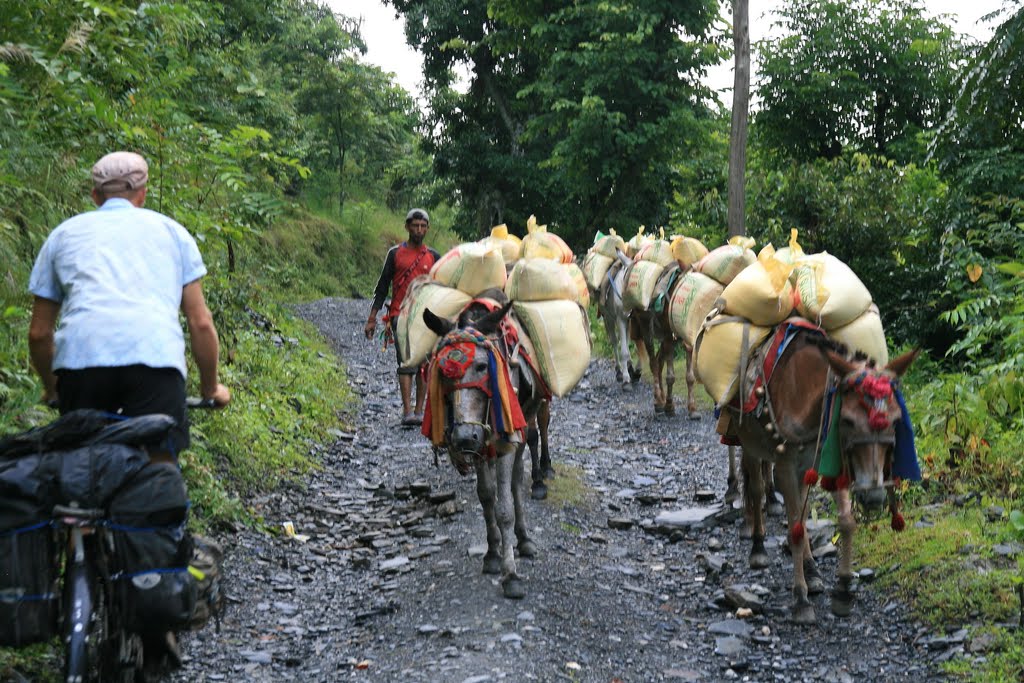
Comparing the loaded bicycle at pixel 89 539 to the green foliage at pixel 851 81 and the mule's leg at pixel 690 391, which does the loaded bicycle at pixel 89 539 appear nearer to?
the mule's leg at pixel 690 391

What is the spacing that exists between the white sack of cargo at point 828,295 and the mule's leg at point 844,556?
127cm

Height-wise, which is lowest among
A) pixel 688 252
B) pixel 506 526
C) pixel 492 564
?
pixel 492 564

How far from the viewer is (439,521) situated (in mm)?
8766

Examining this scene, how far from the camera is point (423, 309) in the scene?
7.95 meters

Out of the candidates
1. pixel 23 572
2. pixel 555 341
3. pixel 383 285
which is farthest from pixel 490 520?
pixel 383 285

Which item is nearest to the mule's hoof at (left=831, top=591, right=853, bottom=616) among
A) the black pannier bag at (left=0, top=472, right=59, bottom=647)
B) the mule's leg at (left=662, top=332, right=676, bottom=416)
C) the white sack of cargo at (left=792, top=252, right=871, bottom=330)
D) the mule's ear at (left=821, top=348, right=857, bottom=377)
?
the mule's ear at (left=821, top=348, right=857, bottom=377)

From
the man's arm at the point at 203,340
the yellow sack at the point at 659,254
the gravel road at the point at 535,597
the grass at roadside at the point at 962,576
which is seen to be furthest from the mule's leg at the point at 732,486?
the man's arm at the point at 203,340

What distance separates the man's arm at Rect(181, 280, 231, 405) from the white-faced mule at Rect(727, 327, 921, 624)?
11.8 ft

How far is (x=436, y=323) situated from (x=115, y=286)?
308 cm

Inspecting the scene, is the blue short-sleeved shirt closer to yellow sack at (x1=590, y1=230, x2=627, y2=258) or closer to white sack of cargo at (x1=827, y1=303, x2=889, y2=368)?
white sack of cargo at (x1=827, y1=303, x2=889, y2=368)

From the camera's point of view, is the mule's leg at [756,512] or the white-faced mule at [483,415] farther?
the mule's leg at [756,512]

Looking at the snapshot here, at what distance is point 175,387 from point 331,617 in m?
3.04

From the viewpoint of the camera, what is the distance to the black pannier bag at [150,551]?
396 cm

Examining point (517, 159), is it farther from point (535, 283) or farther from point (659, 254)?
point (535, 283)
